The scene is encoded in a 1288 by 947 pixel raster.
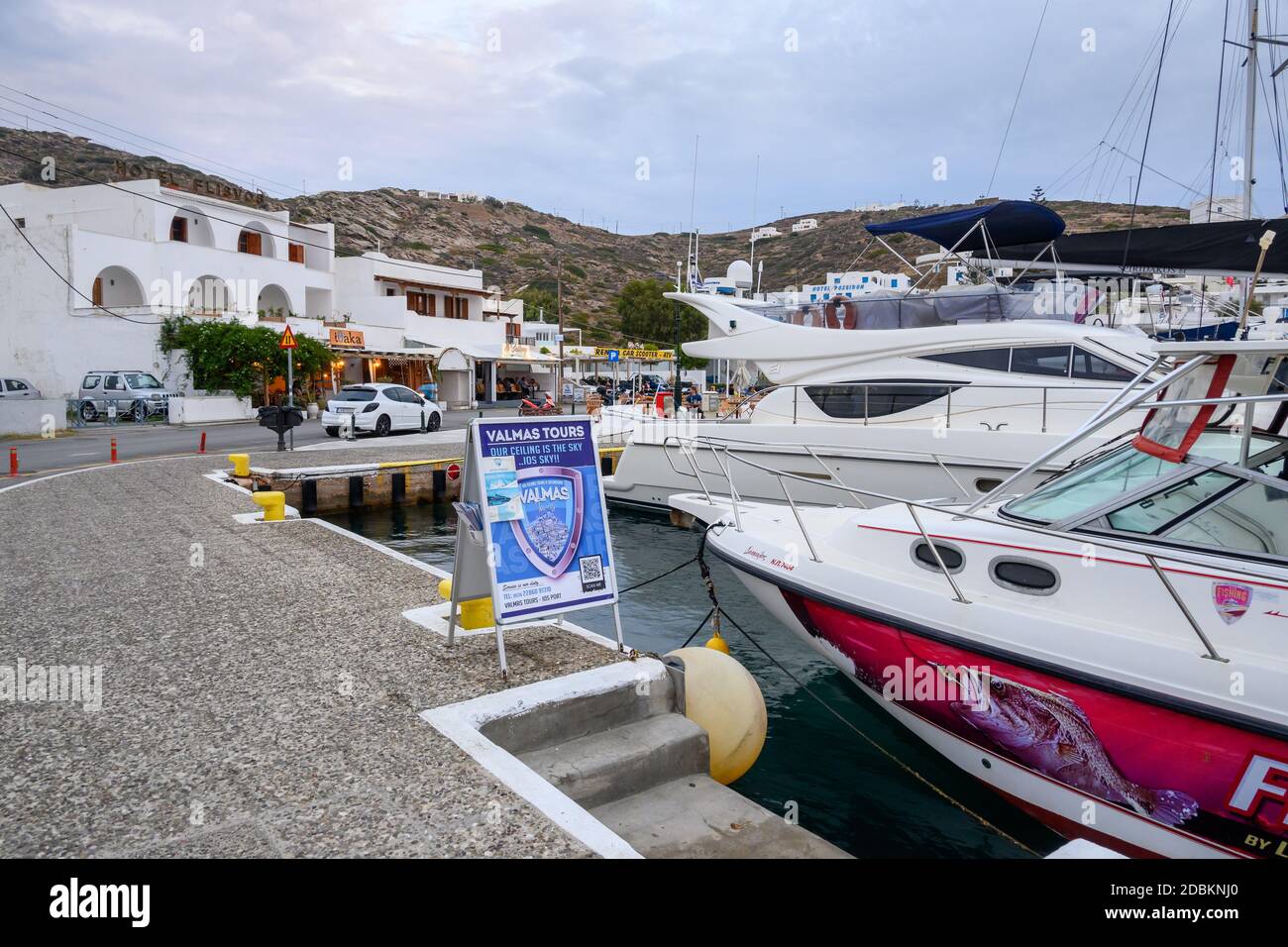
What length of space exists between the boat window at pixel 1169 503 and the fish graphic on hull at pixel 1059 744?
3.62 ft

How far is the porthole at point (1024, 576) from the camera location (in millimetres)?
4605

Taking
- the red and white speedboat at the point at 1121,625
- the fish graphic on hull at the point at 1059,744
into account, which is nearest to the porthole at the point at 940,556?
the red and white speedboat at the point at 1121,625

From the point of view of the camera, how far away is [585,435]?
5203 mm

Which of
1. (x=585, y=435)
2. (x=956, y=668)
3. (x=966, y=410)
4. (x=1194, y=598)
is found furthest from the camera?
(x=966, y=410)

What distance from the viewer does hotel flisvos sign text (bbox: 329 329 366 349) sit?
34.3 meters

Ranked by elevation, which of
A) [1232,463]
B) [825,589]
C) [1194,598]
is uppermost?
[1232,463]

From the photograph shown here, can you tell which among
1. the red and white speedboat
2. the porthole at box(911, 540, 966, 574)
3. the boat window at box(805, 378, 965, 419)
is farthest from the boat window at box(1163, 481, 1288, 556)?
the boat window at box(805, 378, 965, 419)

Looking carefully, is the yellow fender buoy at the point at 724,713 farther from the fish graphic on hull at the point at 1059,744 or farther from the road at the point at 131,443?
the road at the point at 131,443

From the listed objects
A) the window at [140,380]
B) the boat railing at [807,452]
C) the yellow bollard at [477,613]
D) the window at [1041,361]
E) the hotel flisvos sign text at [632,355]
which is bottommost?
the yellow bollard at [477,613]

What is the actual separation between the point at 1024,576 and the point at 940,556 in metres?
0.59

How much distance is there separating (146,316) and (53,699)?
97.4 feet

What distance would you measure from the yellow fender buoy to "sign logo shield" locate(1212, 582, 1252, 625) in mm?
2484
